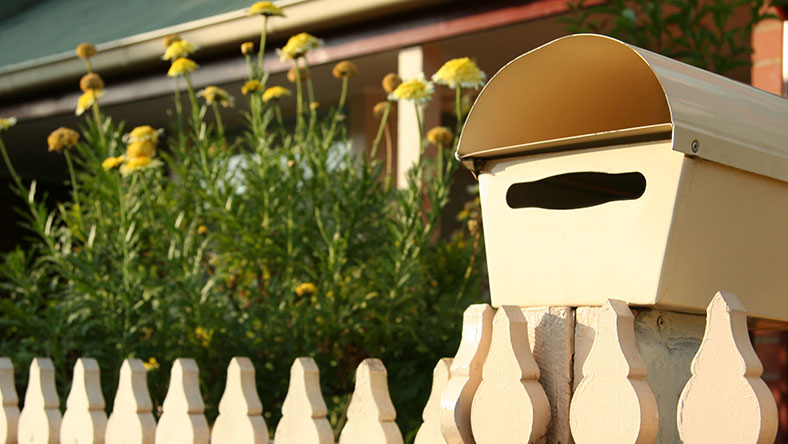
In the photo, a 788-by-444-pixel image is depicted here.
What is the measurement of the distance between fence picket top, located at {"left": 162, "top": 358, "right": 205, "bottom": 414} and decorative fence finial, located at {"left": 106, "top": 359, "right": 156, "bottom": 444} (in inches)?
5.2

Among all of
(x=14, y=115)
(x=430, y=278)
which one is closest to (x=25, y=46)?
(x=14, y=115)

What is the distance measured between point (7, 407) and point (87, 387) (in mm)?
458

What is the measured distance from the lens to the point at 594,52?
4.73ft

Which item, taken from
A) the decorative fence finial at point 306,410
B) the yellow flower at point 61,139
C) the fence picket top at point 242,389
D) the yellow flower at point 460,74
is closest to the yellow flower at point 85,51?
the yellow flower at point 61,139

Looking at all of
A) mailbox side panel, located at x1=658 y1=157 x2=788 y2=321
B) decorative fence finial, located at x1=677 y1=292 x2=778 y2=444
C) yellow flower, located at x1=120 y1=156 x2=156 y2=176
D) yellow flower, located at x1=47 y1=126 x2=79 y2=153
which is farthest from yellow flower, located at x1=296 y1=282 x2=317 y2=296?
decorative fence finial, located at x1=677 y1=292 x2=778 y2=444

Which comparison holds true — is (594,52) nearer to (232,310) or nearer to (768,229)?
(768,229)

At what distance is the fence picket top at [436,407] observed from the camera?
5.10 feet

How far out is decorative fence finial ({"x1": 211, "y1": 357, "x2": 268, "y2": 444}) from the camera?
187 centimetres

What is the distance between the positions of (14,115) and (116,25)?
969 mm

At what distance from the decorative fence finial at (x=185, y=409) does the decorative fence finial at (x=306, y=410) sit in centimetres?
29

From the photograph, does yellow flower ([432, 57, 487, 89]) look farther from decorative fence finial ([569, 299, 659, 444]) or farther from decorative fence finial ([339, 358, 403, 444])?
decorative fence finial ([569, 299, 659, 444])

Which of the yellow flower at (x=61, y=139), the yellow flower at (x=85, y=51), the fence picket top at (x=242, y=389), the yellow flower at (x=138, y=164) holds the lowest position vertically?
the fence picket top at (x=242, y=389)

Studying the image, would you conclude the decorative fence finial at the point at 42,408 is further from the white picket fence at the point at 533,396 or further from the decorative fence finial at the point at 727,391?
the decorative fence finial at the point at 727,391

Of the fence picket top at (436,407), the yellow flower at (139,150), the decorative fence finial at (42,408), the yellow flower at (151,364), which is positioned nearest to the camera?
the fence picket top at (436,407)
